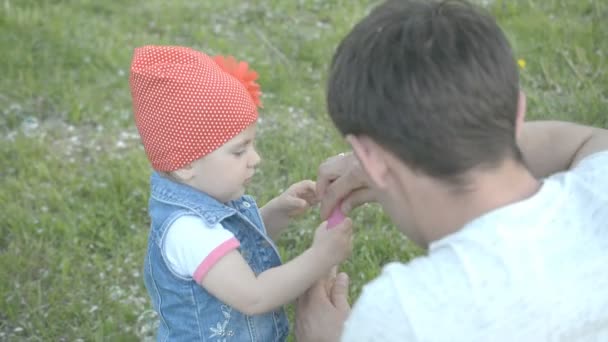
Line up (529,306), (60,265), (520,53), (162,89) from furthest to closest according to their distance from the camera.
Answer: (520,53)
(60,265)
(162,89)
(529,306)

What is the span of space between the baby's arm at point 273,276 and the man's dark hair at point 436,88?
0.64 m

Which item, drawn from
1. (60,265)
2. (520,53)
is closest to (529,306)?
(60,265)

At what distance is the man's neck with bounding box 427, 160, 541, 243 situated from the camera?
5.56 ft

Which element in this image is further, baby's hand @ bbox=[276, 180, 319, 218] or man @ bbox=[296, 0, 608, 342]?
baby's hand @ bbox=[276, 180, 319, 218]

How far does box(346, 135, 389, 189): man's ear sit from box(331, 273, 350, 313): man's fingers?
0.72m

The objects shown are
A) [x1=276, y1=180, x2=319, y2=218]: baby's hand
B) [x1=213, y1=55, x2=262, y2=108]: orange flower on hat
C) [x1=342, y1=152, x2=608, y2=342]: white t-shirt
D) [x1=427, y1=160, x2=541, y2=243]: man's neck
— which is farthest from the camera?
[x1=276, y1=180, x2=319, y2=218]: baby's hand

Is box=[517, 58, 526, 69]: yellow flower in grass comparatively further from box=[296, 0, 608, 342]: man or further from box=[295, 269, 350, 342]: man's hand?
box=[296, 0, 608, 342]: man

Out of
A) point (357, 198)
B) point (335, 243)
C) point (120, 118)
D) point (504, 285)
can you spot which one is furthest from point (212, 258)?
point (120, 118)

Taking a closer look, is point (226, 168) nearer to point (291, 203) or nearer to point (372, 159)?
point (291, 203)

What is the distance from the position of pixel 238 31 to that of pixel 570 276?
4.33 m

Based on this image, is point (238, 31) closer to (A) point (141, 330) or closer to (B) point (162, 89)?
(A) point (141, 330)

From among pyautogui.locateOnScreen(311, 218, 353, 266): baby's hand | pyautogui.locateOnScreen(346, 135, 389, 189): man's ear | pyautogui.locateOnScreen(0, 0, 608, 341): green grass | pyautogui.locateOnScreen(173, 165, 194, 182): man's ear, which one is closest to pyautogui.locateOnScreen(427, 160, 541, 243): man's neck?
pyautogui.locateOnScreen(346, 135, 389, 189): man's ear

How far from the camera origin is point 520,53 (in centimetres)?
494

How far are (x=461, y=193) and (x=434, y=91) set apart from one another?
0.73 feet
